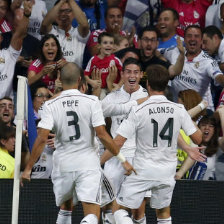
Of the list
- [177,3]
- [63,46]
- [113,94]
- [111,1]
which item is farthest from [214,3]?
[113,94]

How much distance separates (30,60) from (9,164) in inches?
113

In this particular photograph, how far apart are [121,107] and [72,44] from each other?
3.25 meters

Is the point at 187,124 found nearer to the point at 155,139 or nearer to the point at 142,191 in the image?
the point at 155,139

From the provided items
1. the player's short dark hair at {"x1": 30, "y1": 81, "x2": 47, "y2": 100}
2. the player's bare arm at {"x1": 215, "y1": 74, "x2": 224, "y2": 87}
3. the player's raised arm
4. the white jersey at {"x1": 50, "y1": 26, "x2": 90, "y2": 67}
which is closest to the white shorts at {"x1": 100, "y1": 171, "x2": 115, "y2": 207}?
the player's raised arm

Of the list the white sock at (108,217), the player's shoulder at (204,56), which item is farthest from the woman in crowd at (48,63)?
the white sock at (108,217)

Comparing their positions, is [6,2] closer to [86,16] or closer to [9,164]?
[86,16]

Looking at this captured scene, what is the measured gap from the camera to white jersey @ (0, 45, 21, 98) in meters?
13.1

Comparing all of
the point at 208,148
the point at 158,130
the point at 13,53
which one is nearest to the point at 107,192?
the point at 158,130

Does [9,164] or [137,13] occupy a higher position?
[137,13]

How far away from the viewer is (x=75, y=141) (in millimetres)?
9375

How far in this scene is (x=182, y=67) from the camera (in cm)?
1313

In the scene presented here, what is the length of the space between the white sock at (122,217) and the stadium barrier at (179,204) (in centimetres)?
140

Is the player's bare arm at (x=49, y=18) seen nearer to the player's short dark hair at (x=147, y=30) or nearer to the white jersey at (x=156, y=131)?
the player's short dark hair at (x=147, y=30)

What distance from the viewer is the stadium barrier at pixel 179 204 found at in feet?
36.6
